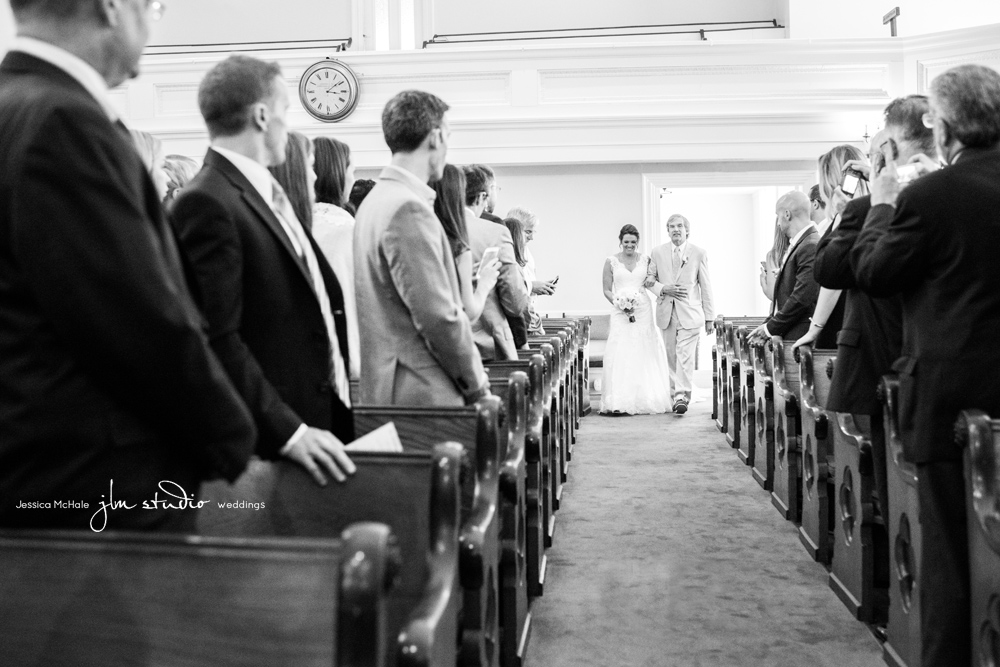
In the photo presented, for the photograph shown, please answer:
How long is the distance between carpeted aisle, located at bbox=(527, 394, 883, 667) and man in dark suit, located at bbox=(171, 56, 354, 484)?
1450 millimetres

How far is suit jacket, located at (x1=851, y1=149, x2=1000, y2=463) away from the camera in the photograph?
2.11 m

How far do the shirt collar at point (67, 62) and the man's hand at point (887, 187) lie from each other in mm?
2011

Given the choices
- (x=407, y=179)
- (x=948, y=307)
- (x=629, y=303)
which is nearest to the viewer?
(x=948, y=307)

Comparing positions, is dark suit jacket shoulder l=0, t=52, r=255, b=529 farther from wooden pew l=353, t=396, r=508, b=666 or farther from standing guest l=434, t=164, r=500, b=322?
standing guest l=434, t=164, r=500, b=322

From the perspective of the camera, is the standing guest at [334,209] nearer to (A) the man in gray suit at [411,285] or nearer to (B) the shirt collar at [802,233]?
(A) the man in gray suit at [411,285]

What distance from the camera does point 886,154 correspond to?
2609mm

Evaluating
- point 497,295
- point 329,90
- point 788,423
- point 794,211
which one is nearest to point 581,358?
point 794,211

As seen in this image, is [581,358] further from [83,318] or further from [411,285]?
[83,318]

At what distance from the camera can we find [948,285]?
216 centimetres

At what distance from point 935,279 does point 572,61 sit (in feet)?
25.4

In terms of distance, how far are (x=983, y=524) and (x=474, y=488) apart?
1.05 metres

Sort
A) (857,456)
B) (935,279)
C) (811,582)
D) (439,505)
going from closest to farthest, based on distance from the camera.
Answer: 1. (439,505)
2. (935,279)
3. (857,456)
4. (811,582)

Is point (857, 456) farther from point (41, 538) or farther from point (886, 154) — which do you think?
point (41, 538)

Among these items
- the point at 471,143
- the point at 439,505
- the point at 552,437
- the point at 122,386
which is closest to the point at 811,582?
the point at 552,437
